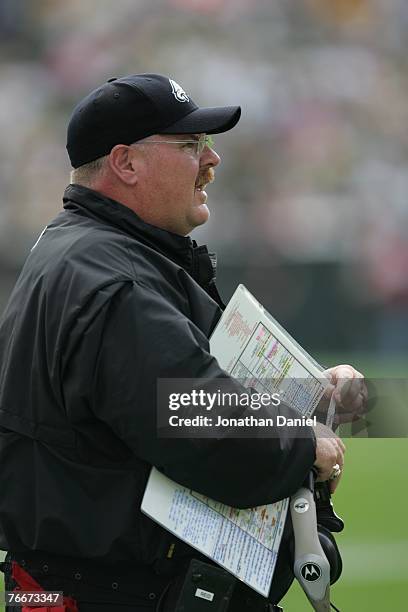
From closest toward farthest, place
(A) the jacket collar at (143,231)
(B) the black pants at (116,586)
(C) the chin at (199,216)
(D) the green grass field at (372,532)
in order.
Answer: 1. (B) the black pants at (116,586)
2. (A) the jacket collar at (143,231)
3. (C) the chin at (199,216)
4. (D) the green grass field at (372,532)

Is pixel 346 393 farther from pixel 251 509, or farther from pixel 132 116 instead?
pixel 132 116

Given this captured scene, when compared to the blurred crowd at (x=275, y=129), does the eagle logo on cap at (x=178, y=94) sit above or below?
above

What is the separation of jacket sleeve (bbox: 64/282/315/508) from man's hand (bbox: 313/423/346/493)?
141 mm

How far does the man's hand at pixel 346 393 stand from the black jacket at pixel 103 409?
1.21 feet

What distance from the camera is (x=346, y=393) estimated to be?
2631 millimetres

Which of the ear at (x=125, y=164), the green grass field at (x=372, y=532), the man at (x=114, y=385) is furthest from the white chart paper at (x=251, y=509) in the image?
the green grass field at (x=372, y=532)

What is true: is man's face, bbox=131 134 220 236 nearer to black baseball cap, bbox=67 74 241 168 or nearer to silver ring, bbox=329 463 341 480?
black baseball cap, bbox=67 74 241 168

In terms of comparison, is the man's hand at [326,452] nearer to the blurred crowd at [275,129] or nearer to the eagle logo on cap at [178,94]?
the eagle logo on cap at [178,94]

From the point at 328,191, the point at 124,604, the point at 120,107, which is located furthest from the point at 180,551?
the point at 328,191

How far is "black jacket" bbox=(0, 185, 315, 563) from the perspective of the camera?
2.13 meters

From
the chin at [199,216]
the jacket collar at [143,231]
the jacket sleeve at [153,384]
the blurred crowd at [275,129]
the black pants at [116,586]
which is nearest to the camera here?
the jacket sleeve at [153,384]

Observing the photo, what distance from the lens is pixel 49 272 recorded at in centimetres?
229

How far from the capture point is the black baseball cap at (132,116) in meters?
2.45

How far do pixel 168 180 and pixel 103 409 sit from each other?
2.04 feet
